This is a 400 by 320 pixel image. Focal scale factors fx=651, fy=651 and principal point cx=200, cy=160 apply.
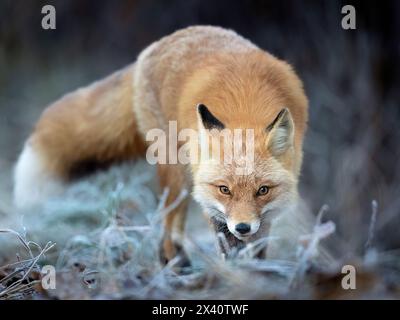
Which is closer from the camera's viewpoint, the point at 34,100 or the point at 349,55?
the point at 349,55

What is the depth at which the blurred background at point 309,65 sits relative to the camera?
5.16m

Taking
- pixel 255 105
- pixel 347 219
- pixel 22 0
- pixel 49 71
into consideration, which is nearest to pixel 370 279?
pixel 255 105

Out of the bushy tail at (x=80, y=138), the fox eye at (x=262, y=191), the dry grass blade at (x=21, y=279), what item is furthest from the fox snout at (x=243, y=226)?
the bushy tail at (x=80, y=138)

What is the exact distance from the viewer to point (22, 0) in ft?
16.7

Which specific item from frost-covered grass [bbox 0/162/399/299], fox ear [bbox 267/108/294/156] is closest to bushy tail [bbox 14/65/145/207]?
frost-covered grass [bbox 0/162/399/299]

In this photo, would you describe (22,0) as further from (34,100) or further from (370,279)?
(370,279)

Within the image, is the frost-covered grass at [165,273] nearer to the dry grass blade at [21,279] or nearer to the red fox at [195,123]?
the dry grass blade at [21,279]

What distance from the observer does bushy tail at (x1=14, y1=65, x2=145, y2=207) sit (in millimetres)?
4559

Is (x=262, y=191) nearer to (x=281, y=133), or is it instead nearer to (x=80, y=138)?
(x=281, y=133)

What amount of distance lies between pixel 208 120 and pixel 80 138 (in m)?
1.46

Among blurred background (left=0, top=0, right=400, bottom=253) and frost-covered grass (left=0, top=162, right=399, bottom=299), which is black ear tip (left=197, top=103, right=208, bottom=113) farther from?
blurred background (left=0, top=0, right=400, bottom=253)
